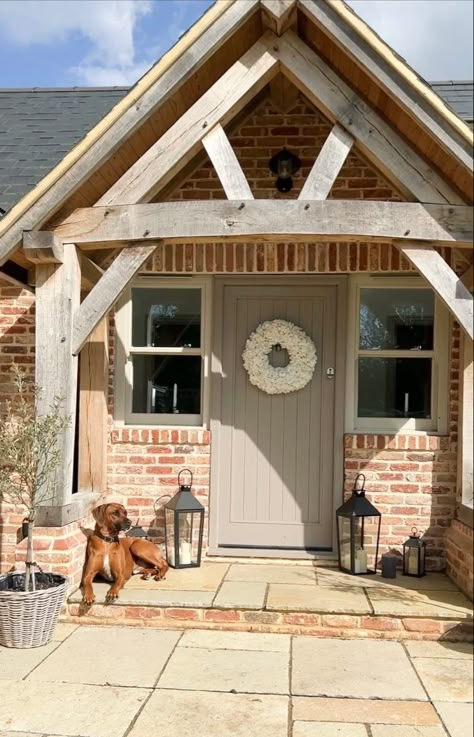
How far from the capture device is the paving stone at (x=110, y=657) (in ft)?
10.3

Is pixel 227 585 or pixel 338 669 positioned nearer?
pixel 338 669

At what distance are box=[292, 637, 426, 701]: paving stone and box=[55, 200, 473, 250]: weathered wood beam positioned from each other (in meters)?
2.07

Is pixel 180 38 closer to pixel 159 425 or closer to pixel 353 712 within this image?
pixel 159 425

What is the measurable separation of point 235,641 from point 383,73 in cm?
303

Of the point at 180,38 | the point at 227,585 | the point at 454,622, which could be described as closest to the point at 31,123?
the point at 180,38

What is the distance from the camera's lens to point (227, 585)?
4227mm

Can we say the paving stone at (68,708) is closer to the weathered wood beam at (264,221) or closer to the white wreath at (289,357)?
the weathered wood beam at (264,221)

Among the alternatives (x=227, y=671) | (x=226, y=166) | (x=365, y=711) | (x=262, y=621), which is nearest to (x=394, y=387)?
(x=262, y=621)

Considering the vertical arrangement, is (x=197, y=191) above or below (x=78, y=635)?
above

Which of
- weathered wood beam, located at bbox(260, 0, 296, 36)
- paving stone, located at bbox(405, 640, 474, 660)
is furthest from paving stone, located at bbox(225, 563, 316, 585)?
weathered wood beam, located at bbox(260, 0, 296, 36)

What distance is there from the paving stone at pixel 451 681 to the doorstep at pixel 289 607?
3.73 ft

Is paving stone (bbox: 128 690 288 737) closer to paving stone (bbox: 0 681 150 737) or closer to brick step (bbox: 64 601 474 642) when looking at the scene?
paving stone (bbox: 0 681 150 737)

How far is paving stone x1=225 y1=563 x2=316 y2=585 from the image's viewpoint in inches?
173

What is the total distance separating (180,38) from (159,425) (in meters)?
2.69
